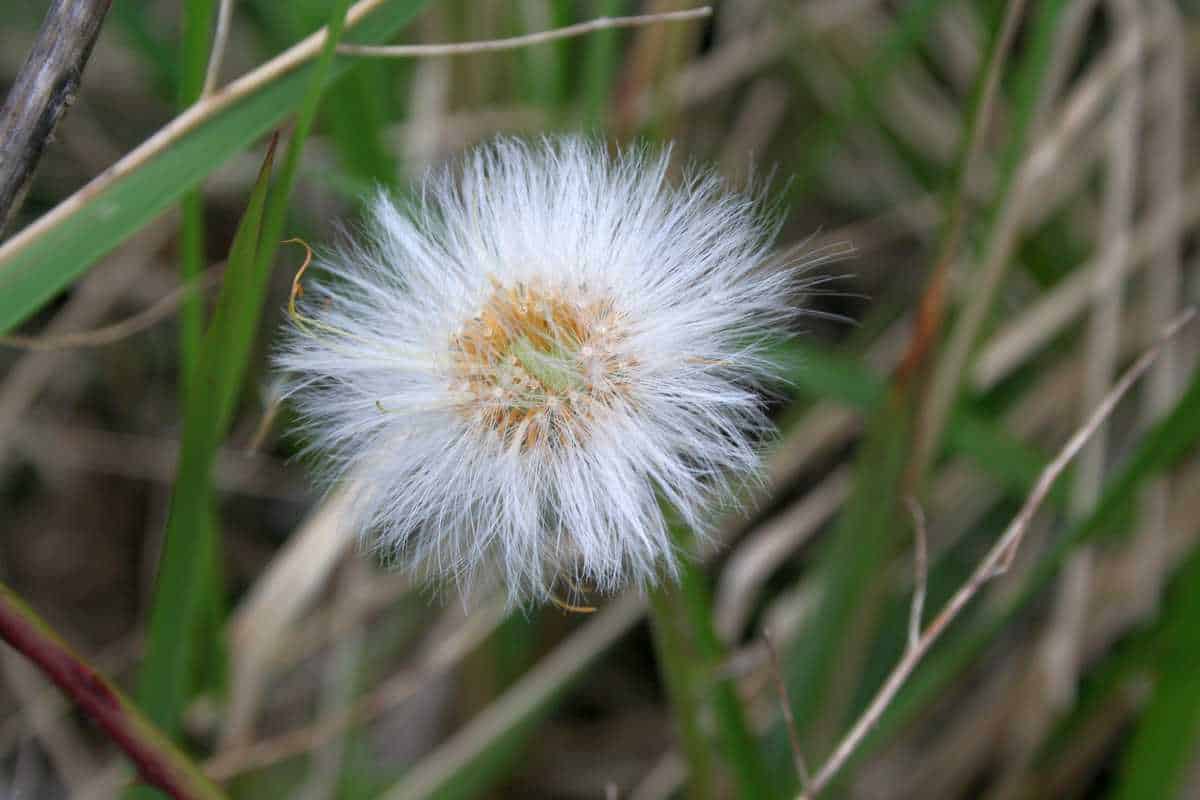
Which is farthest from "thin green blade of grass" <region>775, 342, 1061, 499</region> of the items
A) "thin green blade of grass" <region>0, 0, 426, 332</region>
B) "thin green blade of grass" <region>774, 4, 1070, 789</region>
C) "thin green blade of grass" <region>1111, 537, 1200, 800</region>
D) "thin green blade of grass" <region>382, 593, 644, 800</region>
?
"thin green blade of grass" <region>0, 0, 426, 332</region>

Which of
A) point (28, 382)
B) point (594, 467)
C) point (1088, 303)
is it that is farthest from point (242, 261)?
point (1088, 303)

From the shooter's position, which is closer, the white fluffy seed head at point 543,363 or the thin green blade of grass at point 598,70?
the white fluffy seed head at point 543,363

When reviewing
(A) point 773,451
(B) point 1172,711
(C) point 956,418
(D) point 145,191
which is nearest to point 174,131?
(D) point 145,191

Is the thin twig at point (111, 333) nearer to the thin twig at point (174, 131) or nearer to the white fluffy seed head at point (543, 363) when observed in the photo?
the thin twig at point (174, 131)

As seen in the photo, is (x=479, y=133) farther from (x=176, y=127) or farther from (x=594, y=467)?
(x=594, y=467)

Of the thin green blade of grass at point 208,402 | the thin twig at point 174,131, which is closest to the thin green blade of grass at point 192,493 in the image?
the thin green blade of grass at point 208,402

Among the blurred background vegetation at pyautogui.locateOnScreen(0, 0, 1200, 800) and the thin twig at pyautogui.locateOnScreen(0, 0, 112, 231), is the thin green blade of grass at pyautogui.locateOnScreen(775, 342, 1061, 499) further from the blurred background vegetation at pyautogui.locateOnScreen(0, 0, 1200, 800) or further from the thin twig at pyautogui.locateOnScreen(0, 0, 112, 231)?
the thin twig at pyautogui.locateOnScreen(0, 0, 112, 231)
